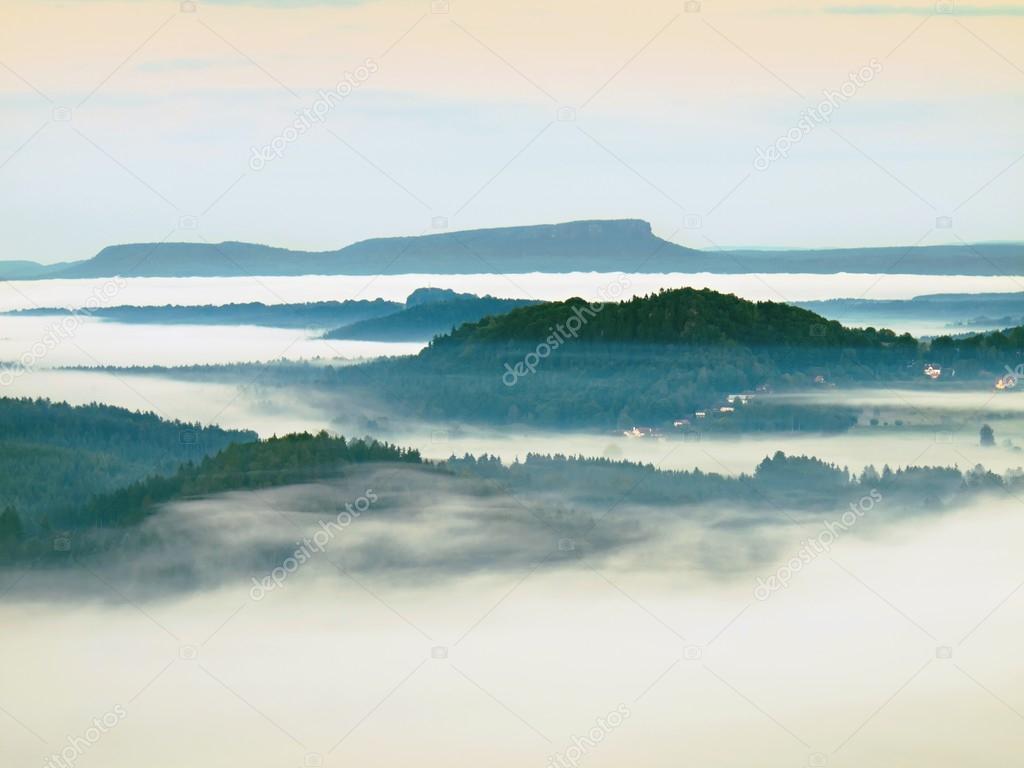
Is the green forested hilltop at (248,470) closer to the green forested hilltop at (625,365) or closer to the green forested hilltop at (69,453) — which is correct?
the green forested hilltop at (69,453)

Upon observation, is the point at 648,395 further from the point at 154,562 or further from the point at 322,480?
the point at 154,562

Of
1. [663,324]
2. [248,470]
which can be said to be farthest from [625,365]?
[248,470]

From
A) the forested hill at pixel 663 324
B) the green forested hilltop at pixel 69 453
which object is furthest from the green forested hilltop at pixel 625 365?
the green forested hilltop at pixel 69 453

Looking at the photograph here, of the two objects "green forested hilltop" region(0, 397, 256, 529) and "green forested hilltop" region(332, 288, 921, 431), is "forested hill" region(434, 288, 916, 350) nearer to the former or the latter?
"green forested hilltop" region(332, 288, 921, 431)

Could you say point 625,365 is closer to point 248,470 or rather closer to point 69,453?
point 248,470

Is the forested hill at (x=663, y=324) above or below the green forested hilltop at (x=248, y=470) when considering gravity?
above

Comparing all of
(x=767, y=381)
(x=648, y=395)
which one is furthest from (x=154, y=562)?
(x=767, y=381)

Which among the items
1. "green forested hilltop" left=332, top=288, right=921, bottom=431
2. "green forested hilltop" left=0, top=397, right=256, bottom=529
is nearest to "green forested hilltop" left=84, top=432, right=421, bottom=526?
"green forested hilltop" left=0, top=397, right=256, bottom=529
